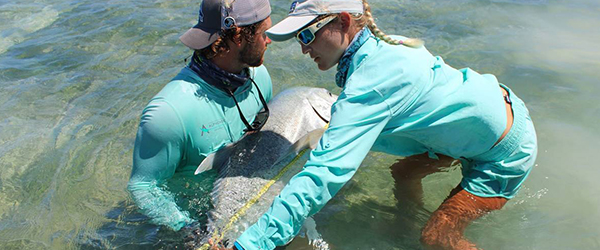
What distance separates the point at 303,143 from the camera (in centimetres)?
352

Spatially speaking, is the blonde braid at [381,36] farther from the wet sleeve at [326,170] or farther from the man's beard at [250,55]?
the man's beard at [250,55]

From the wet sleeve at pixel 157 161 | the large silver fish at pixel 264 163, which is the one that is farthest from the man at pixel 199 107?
the large silver fish at pixel 264 163

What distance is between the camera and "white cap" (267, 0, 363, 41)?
7.86 ft

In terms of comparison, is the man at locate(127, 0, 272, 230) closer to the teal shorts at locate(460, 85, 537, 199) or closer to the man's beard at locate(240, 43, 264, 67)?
the man's beard at locate(240, 43, 264, 67)

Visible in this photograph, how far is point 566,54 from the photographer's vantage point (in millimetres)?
6414

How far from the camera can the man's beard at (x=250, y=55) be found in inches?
126

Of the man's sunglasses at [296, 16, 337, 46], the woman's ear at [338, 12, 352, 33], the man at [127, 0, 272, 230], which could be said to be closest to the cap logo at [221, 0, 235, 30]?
the man at [127, 0, 272, 230]

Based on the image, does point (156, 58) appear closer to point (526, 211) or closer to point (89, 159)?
point (89, 159)

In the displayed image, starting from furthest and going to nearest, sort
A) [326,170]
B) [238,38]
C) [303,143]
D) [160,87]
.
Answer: [160,87], [303,143], [238,38], [326,170]

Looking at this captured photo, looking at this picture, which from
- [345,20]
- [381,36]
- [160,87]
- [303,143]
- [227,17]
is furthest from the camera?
[160,87]

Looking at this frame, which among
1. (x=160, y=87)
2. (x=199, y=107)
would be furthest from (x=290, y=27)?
(x=160, y=87)

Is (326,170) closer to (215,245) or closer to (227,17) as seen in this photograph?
(215,245)

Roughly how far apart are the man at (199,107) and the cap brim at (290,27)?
640mm

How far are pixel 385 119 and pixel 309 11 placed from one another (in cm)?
65
